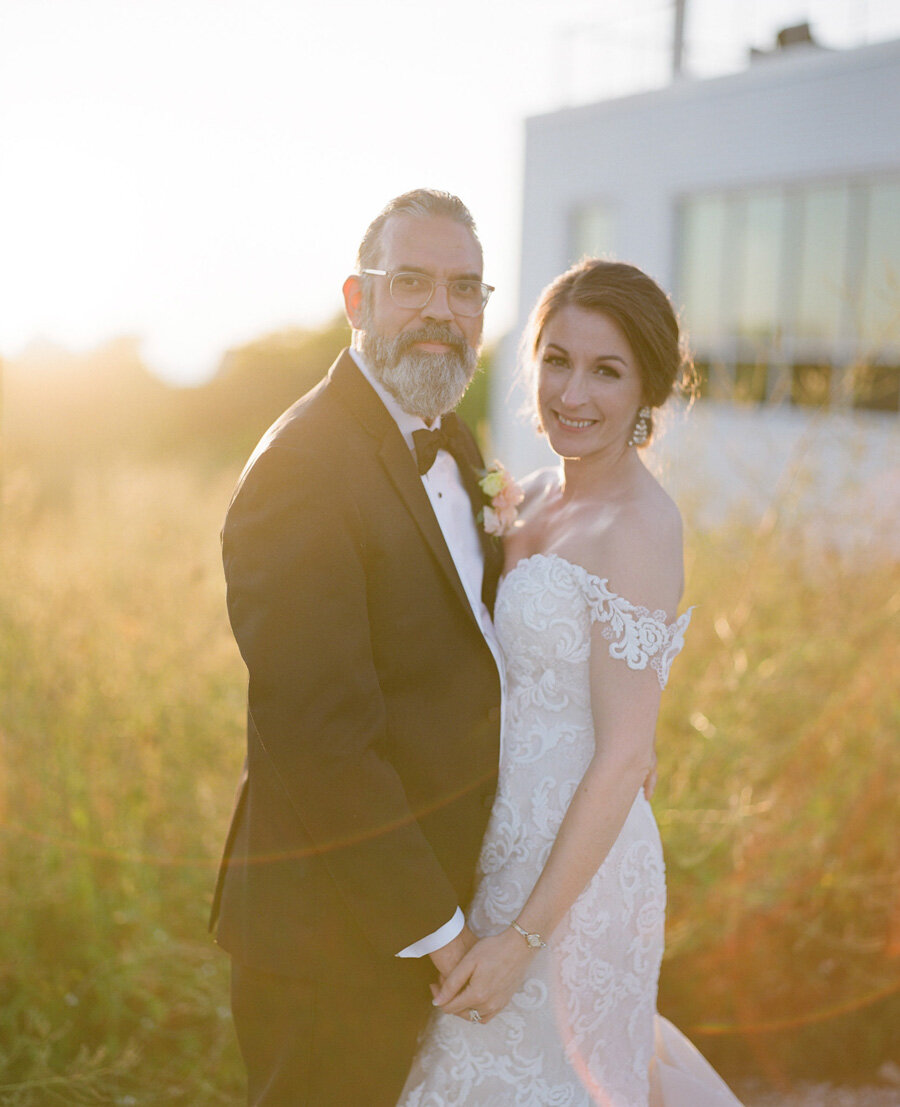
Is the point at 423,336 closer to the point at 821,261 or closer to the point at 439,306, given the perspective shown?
the point at 439,306

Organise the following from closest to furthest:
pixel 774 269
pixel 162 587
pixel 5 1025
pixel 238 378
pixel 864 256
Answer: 1. pixel 5 1025
2. pixel 162 587
3. pixel 864 256
4. pixel 774 269
5. pixel 238 378

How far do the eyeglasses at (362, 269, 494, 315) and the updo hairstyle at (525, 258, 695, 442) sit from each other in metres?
0.31

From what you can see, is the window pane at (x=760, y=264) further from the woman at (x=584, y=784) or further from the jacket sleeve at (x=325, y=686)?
the jacket sleeve at (x=325, y=686)

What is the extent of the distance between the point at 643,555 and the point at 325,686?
89cm

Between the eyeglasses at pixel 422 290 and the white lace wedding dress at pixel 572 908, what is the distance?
2.18ft

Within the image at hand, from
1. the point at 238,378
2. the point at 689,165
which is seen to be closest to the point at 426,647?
the point at 689,165

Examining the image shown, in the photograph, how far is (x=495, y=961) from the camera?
2.18m

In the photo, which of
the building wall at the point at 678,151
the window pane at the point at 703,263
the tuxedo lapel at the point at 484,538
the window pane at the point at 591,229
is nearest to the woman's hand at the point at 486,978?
the tuxedo lapel at the point at 484,538

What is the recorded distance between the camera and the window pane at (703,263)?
12874mm

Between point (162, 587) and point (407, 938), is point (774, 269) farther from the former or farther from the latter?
point (407, 938)

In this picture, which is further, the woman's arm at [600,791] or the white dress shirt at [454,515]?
the white dress shirt at [454,515]

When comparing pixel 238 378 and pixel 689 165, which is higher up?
pixel 689 165

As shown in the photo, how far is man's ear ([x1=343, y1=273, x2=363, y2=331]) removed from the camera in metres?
2.41

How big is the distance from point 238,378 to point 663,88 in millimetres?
11856
